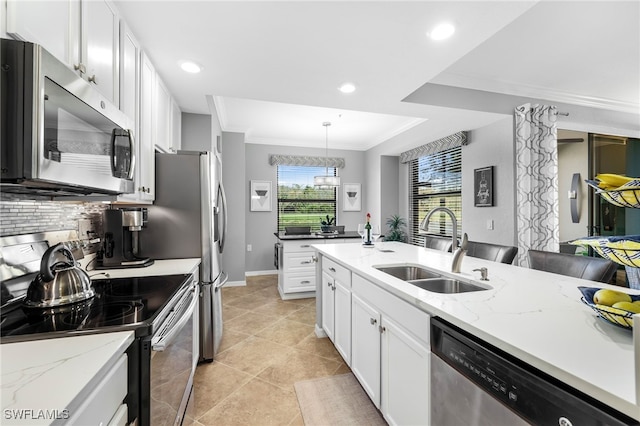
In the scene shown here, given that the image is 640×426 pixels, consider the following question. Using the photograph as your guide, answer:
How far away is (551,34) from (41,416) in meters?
3.37

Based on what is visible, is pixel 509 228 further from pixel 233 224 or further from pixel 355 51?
pixel 233 224

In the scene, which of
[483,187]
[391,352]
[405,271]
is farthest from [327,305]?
[483,187]

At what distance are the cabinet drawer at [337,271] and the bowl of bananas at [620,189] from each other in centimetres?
153

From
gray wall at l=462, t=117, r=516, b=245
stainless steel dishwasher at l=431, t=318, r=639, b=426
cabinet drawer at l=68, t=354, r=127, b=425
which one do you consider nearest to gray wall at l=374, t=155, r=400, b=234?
gray wall at l=462, t=117, r=516, b=245

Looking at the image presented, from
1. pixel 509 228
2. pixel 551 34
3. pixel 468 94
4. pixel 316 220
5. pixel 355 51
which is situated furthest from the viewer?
pixel 316 220

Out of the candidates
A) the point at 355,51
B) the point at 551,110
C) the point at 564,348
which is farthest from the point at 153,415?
the point at 551,110

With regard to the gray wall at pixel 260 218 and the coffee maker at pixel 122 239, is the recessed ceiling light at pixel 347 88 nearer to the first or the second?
the coffee maker at pixel 122 239

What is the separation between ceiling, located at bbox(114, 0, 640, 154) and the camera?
159cm

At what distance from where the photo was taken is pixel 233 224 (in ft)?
15.2

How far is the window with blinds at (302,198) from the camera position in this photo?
5.65 metres

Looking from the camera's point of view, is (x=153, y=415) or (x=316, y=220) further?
(x=316, y=220)

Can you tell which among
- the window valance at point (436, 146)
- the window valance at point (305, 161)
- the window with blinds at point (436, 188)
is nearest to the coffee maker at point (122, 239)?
the window valance at point (305, 161)

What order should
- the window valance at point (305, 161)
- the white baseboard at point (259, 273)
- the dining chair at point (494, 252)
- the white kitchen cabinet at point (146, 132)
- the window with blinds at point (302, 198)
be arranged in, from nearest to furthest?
the white kitchen cabinet at point (146, 132) → the dining chair at point (494, 252) → the white baseboard at point (259, 273) → the window valance at point (305, 161) → the window with blinds at point (302, 198)

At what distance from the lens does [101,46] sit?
1.41 meters
